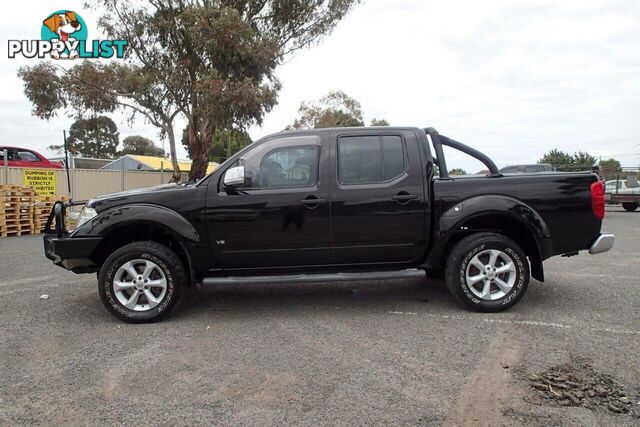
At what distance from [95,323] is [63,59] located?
1890 centimetres

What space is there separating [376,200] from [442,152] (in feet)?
3.16

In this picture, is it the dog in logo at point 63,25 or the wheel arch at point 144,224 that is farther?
the dog in logo at point 63,25

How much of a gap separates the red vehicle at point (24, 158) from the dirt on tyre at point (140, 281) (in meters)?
13.3

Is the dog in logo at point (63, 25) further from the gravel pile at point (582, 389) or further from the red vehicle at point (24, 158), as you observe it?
the gravel pile at point (582, 389)

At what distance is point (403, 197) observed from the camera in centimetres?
467

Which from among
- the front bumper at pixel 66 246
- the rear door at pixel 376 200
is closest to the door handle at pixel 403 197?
the rear door at pixel 376 200

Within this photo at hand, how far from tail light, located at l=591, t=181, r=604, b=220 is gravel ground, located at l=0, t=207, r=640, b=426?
98cm

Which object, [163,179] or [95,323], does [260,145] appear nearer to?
[95,323]

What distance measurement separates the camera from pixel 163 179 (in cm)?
2222

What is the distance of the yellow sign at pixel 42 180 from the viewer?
13961 millimetres

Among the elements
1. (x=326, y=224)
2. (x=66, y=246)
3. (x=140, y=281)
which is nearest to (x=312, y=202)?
(x=326, y=224)

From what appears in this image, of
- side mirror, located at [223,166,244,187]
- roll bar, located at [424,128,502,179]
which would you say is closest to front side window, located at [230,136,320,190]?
side mirror, located at [223,166,244,187]

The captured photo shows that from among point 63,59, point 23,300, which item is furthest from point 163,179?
point 23,300

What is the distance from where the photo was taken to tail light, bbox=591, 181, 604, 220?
15.5ft
